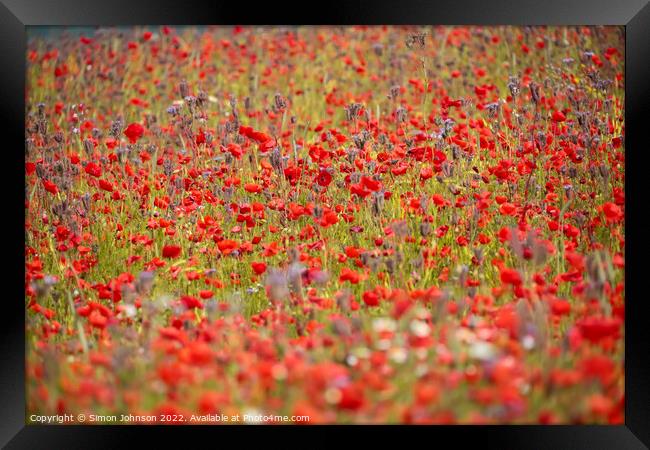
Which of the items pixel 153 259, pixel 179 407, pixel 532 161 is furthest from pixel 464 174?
pixel 179 407

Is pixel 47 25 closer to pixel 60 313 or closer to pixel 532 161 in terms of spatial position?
pixel 60 313

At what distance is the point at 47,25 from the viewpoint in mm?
3160

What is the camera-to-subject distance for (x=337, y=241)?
368 cm

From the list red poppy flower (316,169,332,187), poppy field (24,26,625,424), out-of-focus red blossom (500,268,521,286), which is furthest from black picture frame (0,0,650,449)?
red poppy flower (316,169,332,187)

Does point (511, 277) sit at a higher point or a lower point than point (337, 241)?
lower

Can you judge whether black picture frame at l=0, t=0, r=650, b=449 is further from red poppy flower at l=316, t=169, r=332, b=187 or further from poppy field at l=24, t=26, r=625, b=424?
red poppy flower at l=316, t=169, r=332, b=187

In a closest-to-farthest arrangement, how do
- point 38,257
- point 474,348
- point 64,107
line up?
point 474,348, point 38,257, point 64,107

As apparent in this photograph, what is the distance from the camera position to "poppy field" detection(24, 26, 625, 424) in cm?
257

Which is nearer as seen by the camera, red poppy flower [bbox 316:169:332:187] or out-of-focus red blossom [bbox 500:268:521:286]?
out-of-focus red blossom [bbox 500:268:521:286]
